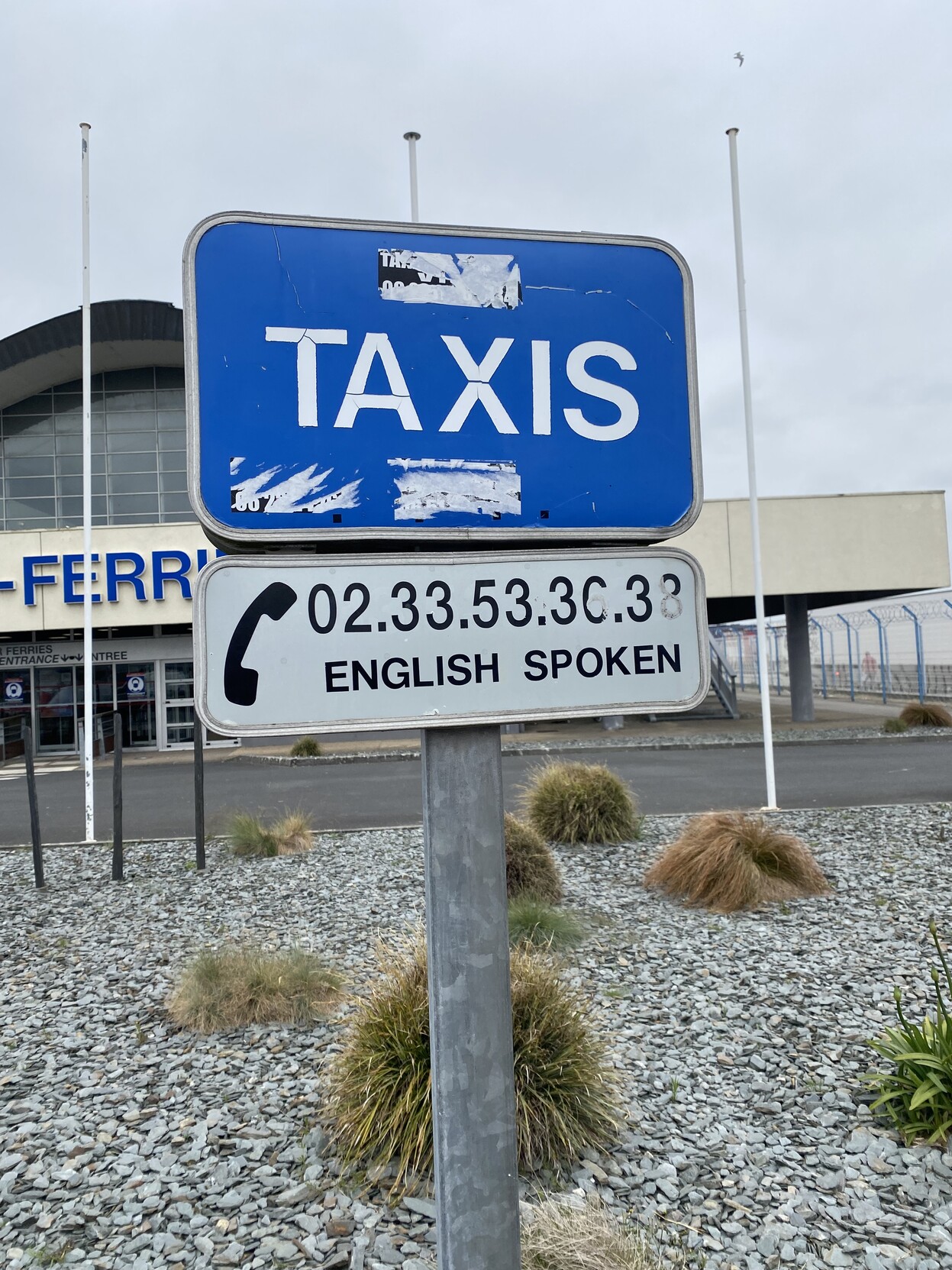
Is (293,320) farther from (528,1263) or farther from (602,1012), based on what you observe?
(602,1012)

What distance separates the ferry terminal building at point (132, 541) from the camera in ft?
68.6

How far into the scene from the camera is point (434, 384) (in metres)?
Answer: 1.51

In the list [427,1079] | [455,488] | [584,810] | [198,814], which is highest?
[455,488]

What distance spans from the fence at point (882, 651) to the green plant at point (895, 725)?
865 centimetres

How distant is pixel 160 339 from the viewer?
80.8ft

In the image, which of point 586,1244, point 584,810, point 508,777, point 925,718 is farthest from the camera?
point 925,718

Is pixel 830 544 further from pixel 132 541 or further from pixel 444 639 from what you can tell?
pixel 444 639

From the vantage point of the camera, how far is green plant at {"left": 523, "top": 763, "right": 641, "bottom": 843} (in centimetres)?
884

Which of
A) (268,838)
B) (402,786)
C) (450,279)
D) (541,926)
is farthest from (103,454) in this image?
(450,279)

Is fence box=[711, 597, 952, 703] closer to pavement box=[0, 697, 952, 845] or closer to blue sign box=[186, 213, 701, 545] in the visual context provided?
pavement box=[0, 697, 952, 845]

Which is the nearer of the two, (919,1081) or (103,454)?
(919,1081)

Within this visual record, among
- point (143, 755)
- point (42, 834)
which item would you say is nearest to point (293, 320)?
point (42, 834)

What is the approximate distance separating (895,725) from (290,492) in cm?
2079

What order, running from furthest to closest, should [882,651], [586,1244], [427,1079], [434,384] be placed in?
[882,651], [427,1079], [586,1244], [434,384]
